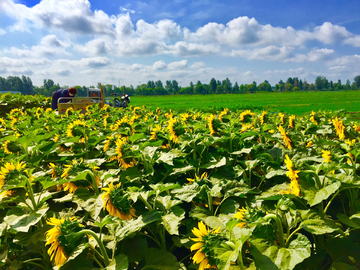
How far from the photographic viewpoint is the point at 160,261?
1.28 metres

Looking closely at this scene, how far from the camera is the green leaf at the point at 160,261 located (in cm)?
124

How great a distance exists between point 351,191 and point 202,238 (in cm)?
109

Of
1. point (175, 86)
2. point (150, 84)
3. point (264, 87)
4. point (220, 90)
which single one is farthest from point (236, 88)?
point (150, 84)

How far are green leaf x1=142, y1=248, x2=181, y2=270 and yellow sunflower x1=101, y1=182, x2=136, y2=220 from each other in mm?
232

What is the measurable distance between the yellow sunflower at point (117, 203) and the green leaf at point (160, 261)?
0.23 m

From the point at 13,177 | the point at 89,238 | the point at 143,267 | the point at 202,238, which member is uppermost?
the point at 13,177

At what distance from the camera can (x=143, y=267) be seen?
4.06 feet

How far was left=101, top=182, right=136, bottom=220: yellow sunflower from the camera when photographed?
1318mm

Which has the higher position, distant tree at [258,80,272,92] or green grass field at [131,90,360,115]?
distant tree at [258,80,272,92]

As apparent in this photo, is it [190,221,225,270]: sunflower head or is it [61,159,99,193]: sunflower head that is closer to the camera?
[190,221,225,270]: sunflower head

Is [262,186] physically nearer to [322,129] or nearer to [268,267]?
[268,267]

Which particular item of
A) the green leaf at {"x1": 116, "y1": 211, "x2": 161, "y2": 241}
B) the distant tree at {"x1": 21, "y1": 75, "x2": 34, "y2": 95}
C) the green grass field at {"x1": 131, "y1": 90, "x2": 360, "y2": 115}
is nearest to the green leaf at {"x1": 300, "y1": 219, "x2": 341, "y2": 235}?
the green leaf at {"x1": 116, "y1": 211, "x2": 161, "y2": 241}

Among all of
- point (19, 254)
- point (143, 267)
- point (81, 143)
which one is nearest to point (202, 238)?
point (143, 267)

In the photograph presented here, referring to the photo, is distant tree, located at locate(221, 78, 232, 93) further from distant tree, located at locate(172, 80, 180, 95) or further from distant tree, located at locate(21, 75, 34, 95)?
distant tree, located at locate(21, 75, 34, 95)
